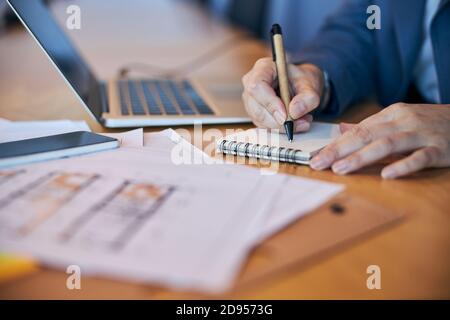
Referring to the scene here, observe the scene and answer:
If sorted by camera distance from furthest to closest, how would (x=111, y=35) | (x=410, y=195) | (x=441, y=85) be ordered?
(x=111, y=35)
(x=441, y=85)
(x=410, y=195)

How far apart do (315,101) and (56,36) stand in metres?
0.50

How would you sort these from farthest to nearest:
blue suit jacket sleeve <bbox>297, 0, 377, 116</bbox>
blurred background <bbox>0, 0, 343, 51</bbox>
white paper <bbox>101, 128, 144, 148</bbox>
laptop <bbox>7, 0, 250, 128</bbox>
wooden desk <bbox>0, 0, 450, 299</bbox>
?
blurred background <bbox>0, 0, 343, 51</bbox>
blue suit jacket sleeve <bbox>297, 0, 377, 116</bbox>
laptop <bbox>7, 0, 250, 128</bbox>
white paper <bbox>101, 128, 144, 148</bbox>
wooden desk <bbox>0, 0, 450, 299</bbox>

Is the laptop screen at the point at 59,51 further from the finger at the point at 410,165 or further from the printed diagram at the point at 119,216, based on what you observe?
the finger at the point at 410,165

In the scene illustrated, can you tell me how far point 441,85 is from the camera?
35.7 inches

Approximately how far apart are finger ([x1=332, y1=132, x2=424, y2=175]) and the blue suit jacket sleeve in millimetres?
289

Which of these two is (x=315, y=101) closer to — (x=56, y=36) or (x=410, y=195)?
(x=410, y=195)

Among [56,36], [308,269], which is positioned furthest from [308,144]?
[56,36]

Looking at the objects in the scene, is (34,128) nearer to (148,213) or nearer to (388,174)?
(148,213)

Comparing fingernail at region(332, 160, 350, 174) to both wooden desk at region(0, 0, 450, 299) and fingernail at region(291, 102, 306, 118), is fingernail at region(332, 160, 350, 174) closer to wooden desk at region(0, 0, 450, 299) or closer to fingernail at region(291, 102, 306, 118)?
wooden desk at region(0, 0, 450, 299)

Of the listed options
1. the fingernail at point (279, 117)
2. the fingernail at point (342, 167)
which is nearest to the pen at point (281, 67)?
the fingernail at point (279, 117)

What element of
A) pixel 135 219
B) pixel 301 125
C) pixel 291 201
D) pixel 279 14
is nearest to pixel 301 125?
pixel 301 125

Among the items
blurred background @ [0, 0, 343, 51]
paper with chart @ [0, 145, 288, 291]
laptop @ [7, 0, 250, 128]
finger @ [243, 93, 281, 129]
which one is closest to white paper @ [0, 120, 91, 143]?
laptop @ [7, 0, 250, 128]

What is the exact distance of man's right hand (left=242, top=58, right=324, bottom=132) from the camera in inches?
28.4
